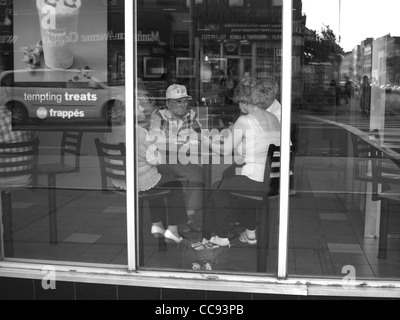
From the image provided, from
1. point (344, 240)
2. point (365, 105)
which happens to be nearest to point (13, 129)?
point (344, 240)

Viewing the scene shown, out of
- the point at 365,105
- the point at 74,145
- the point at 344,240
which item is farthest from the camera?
the point at 365,105

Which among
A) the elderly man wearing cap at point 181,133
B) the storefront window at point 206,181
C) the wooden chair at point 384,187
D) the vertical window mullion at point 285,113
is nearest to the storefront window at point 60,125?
the storefront window at point 206,181

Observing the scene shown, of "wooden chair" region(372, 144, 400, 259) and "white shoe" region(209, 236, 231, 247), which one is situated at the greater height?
"wooden chair" region(372, 144, 400, 259)

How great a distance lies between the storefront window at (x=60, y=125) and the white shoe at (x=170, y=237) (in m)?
0.32

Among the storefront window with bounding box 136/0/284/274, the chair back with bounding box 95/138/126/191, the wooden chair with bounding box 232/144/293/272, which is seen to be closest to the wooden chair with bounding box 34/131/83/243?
the chair back with bounding box 95/138/126/191

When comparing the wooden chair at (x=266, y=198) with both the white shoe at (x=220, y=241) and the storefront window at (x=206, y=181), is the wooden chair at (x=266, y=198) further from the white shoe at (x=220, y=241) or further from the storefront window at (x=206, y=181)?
the white shoe at (x=220, y=241)

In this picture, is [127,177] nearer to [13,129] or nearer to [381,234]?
[13,129]

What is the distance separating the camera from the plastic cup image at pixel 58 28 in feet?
14.4

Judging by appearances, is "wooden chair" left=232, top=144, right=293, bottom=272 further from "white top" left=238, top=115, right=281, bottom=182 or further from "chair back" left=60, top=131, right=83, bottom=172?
"chair back" left=60, top=131, right=83, bottom=172

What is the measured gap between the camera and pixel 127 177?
10.7 feet

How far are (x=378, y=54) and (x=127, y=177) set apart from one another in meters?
4.61

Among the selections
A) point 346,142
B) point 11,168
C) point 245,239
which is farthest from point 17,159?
point 346,142

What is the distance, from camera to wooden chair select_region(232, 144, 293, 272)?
367 cm

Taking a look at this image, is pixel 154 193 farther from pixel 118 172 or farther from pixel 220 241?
pixel 220 241
